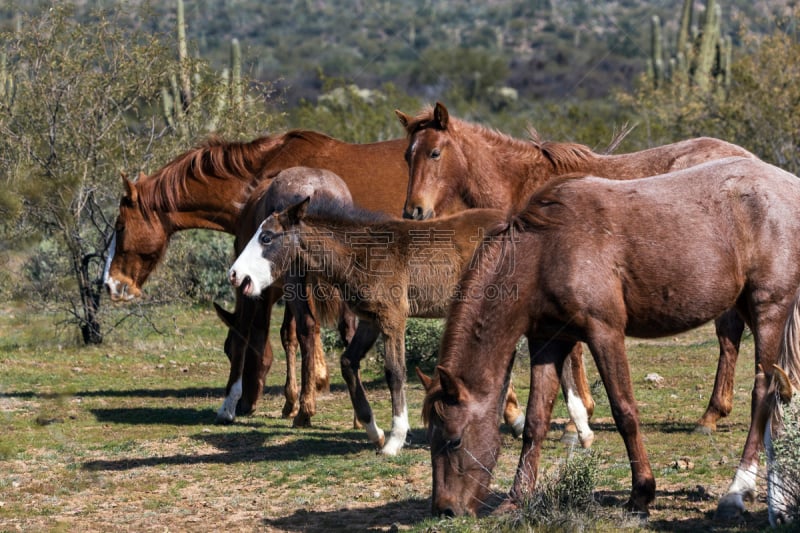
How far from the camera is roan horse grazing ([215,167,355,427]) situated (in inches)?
360

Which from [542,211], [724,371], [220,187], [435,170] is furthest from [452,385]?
[220,187]

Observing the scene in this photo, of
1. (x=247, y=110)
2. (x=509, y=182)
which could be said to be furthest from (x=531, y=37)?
(x=509, y=182)

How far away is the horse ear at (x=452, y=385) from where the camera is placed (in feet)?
18.5

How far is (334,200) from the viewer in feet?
27.0

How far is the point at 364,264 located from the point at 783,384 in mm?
3674

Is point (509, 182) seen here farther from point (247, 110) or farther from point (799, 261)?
point (247, 110)

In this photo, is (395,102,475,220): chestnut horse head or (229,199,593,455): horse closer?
(229,199,593,455): horse

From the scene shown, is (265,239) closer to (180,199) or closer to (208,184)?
(208,184)

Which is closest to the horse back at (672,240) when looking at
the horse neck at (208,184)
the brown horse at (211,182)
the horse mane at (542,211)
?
the horse mane at (542,211)

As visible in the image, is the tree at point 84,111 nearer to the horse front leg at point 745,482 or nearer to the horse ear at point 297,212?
the horse ear at point 297,212

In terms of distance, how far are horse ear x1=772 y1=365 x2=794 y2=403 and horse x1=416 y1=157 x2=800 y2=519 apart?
0.76 m

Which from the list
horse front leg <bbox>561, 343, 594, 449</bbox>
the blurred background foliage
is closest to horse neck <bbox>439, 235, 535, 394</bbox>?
horse front leg <bbox>561, 343, 594, 449</bbox>

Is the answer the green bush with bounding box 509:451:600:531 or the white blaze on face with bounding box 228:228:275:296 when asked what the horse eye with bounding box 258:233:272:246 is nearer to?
the white blaze on face with bounding box 228:228:275:296

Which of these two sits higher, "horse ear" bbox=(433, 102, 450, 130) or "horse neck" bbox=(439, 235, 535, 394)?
"horse ear" bbox=(433, 102, 450, 130)
